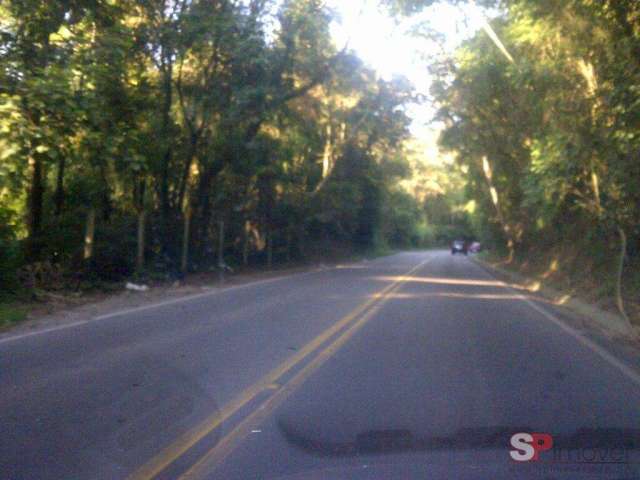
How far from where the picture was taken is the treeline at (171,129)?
16141 millimetres

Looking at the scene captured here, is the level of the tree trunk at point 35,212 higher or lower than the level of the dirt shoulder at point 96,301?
higher

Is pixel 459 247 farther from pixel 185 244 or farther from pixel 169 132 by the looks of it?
pixel 169 132

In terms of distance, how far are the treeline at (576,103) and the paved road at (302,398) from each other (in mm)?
4692

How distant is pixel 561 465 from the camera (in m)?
6.87

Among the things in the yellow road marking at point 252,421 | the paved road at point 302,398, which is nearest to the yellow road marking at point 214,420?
the paved road at point 302,398

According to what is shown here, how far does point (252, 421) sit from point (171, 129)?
20.8 meters

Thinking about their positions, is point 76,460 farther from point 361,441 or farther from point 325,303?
point 325,303

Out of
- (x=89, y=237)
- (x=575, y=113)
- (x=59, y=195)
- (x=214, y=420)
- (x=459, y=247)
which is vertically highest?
(x=575, y=113)

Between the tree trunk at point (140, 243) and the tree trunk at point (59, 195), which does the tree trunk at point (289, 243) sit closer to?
the tree trunk at point (140, 243)

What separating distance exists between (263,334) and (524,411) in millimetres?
6597

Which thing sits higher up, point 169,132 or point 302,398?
point 169,132

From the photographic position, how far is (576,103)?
2062 centimetres

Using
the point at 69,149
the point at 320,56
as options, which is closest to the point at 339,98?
the point at 320,56

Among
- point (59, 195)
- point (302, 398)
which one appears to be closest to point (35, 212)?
point (59, 195)
